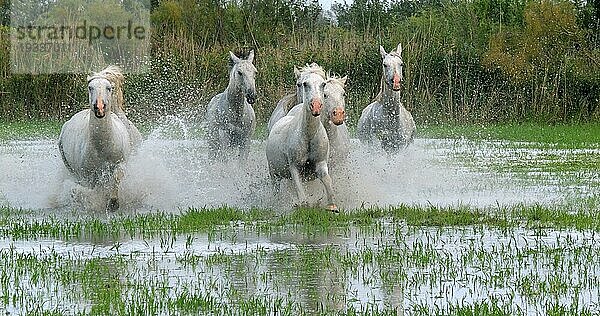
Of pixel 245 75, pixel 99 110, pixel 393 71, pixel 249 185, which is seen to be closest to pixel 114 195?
pixel 99 110

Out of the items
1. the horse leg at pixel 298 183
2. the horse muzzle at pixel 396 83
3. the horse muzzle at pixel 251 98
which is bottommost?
the horse leg at pixel 298 183

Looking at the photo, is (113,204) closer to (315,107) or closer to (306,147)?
(306,147)

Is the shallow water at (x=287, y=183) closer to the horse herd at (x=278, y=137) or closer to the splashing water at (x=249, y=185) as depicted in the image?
the splashing water at (x=249, y=185)

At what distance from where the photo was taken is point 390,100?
58.1 ft

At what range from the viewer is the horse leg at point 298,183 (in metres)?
12.8

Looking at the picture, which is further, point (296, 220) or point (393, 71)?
point (393, 71)

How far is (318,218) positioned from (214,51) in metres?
19.5

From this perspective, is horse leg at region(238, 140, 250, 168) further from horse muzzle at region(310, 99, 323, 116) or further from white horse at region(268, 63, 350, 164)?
horse muzzle at region(310, 99, 323, 116)

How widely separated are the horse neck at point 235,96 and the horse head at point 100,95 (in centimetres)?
401

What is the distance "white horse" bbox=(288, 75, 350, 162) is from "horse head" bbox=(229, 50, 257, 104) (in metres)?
1.96

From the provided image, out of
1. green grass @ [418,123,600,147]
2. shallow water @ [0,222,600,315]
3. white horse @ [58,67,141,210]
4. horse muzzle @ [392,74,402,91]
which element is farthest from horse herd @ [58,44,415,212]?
green grass @ [418,123,600,147]

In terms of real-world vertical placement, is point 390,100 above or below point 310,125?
above

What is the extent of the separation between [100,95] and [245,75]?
158 inches

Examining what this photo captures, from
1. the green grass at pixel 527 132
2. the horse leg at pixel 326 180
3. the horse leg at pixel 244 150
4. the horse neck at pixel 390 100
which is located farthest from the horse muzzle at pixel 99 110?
the green grass at pixel 527 132
